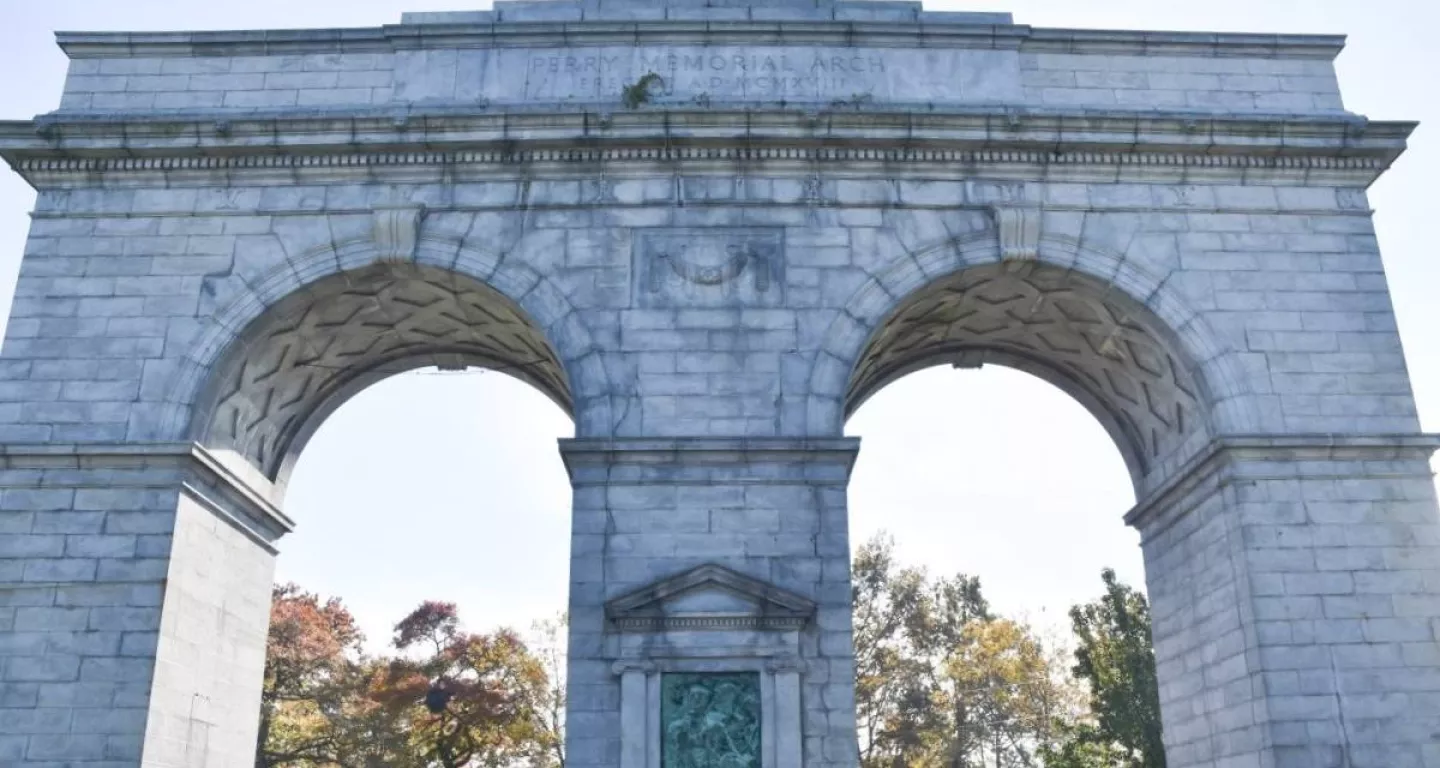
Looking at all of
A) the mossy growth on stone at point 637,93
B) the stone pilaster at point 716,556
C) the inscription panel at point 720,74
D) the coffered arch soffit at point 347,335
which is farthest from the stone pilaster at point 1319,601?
the mossy growth on stone at point 637,93

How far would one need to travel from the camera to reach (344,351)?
17.0m

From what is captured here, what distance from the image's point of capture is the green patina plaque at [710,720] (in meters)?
12.3

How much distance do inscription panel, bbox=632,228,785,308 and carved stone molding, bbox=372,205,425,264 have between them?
9.25 feet

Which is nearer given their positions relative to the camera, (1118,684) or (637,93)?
(637,93)

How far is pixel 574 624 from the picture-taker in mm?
12812

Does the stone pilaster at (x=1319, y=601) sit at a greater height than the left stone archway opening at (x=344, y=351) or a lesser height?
lesser

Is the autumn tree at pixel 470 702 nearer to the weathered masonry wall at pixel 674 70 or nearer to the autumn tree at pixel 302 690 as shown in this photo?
the autumn tree at pixel 302 690

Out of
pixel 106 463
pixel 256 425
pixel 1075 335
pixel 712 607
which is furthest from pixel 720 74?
pixel 106 463

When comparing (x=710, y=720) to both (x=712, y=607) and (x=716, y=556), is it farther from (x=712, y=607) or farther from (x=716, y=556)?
(x=716, y=556)

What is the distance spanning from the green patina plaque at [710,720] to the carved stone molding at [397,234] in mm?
6286

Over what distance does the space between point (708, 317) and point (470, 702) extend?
96.8 feet

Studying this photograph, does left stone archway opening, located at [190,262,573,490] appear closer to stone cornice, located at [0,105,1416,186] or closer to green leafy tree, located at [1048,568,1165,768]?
stone cornice, located at [0,105,1416,186]

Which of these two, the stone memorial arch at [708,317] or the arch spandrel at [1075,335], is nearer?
the stone memorial arch at [708,317]

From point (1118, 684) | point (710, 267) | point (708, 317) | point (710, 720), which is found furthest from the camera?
point (1118, 684)
